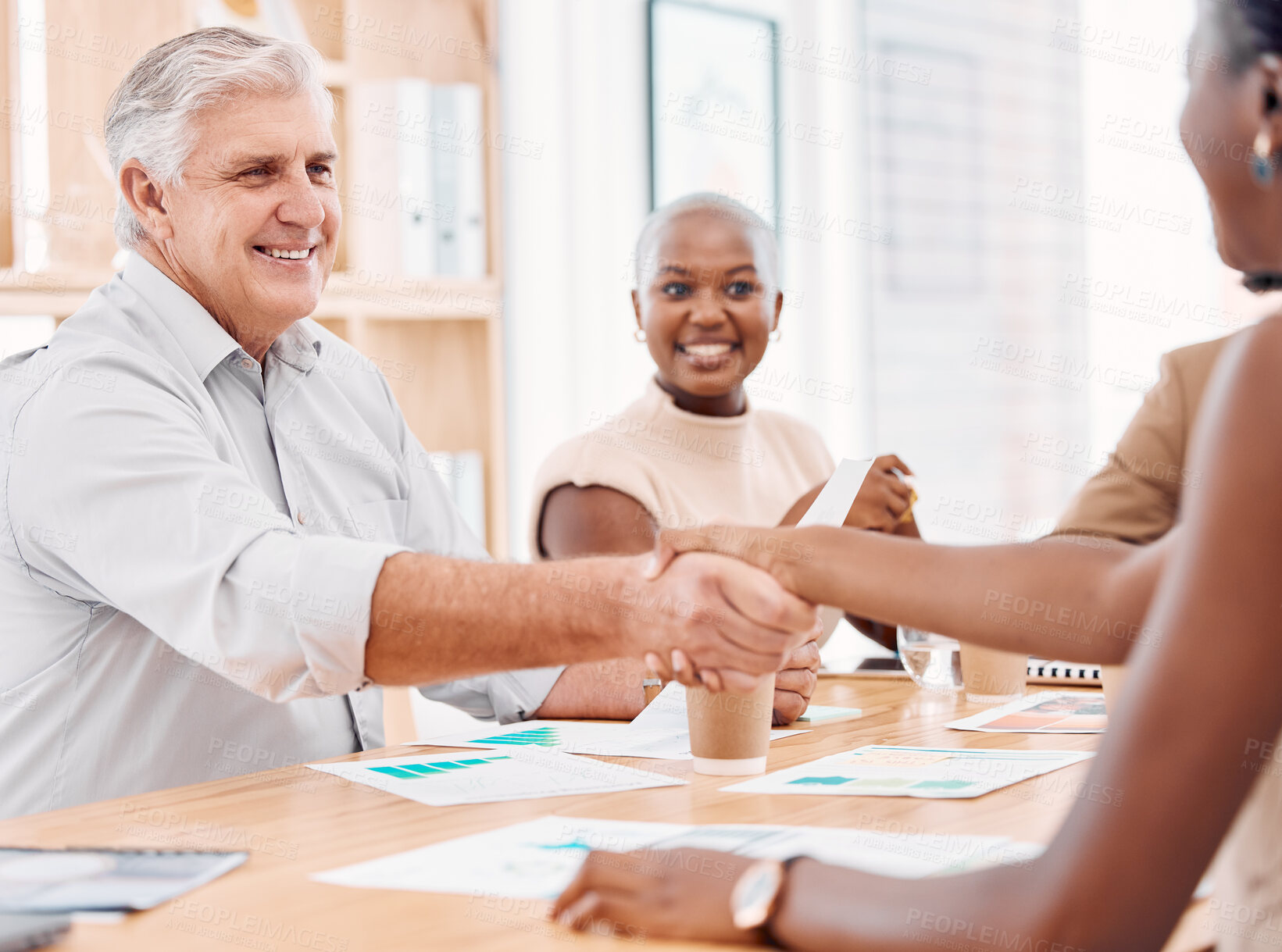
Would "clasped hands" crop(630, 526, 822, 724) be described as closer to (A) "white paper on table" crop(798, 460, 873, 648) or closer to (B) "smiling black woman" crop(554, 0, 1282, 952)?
(A) "white paper on table" crop(798, 460, 873, 648)

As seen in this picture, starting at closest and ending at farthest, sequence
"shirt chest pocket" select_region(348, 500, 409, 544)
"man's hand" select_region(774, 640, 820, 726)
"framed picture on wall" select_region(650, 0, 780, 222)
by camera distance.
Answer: "man's hand" select_region(774, 640, 820, 726), "shirt chest pocket" select_region(348, 500, 409, 544), "framed picture on wall" select_region(650, 0, 780, 222)

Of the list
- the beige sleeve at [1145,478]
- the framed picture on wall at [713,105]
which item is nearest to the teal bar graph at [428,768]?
the beige sleeve at [1145,478]

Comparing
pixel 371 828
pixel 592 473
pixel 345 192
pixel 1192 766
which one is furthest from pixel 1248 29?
pixel 345 192

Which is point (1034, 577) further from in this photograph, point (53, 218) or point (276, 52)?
point (53, 218)

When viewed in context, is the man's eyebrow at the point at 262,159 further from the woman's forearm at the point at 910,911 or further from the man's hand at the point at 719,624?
the woman's forearm at the point at 910,911

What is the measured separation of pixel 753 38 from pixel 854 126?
0.42m

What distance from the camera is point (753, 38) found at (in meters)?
3.75

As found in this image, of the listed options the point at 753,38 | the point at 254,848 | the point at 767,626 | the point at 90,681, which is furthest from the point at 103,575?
the point at 753,38

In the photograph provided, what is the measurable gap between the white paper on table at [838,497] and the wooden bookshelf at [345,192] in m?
1.70

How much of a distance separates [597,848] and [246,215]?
41.9 inches

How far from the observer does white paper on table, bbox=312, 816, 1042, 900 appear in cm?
85

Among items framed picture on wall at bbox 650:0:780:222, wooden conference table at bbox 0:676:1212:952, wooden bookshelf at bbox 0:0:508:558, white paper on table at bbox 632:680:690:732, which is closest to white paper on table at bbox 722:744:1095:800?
wooden conference table at bbox 0:676:1212:952

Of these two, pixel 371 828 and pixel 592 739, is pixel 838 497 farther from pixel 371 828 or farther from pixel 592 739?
pixel 371 828

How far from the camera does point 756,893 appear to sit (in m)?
0.74
